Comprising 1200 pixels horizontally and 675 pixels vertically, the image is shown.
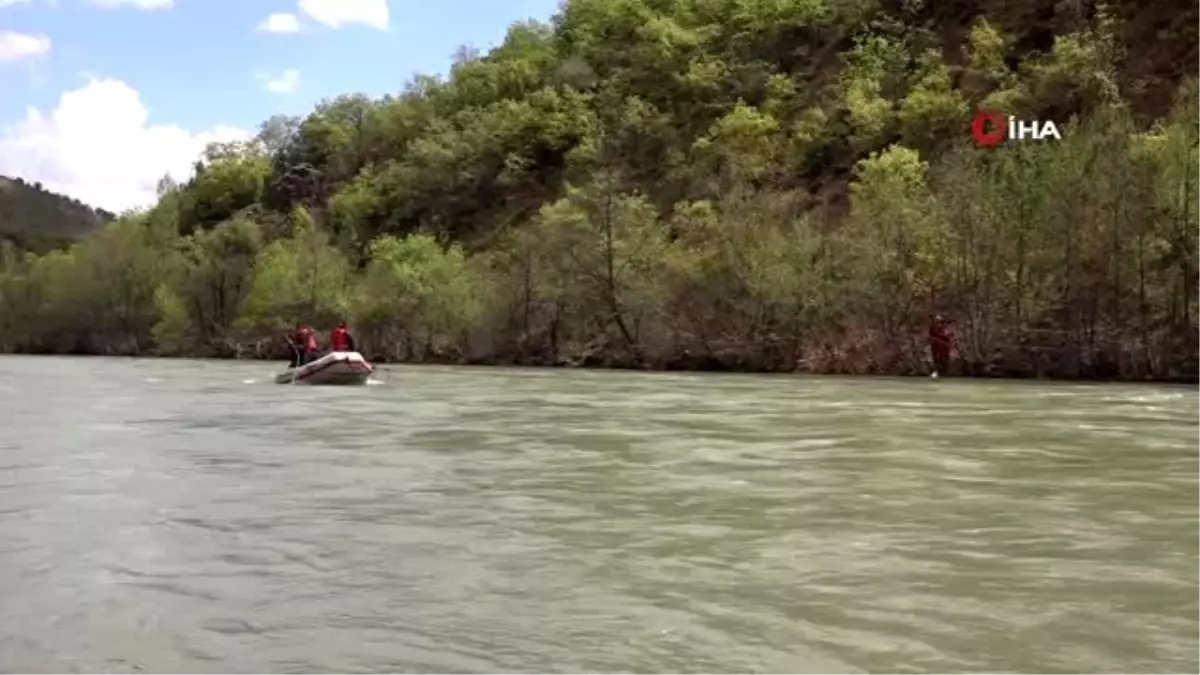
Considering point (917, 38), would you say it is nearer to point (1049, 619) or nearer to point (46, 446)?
point (46, 446)

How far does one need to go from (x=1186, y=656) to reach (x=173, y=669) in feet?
18.0

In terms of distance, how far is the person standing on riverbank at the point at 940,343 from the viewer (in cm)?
3850

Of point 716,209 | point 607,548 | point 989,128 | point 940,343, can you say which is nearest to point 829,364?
point 940,343

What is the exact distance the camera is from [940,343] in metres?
38.7

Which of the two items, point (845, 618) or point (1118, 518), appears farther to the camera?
point (1118, 518)

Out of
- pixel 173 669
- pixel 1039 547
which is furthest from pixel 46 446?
pixel 1039 547

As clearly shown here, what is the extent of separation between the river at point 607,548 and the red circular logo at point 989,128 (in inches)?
1633

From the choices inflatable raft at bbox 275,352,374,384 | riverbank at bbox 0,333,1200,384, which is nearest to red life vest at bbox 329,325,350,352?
inflatable raft at bbox 275,352,374,384

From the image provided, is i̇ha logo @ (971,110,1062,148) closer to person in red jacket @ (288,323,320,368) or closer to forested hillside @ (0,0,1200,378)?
forested hillside @ (0,0,1200,378)

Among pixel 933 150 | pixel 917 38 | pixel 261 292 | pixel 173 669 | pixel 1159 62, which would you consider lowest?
pixel 173 669

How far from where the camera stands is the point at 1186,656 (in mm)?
6852

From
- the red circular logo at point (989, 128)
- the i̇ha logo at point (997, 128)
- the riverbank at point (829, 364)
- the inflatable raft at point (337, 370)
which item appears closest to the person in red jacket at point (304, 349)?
the inflatable raft at point (337, 370)

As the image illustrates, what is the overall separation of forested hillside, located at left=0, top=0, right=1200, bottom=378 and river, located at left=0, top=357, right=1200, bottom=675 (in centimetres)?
1775

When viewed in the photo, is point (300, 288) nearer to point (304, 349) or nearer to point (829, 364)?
point (304, 349)
